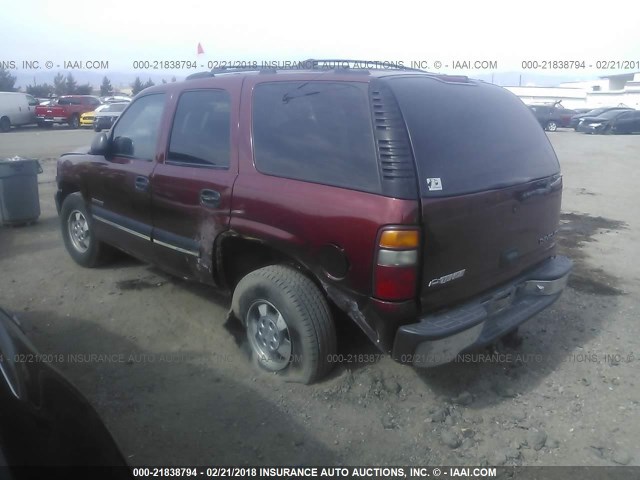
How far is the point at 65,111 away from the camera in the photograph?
91.0ft

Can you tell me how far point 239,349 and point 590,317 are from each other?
115 inches

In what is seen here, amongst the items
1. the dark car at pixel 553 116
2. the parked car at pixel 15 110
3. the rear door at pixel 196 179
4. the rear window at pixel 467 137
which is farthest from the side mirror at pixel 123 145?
the dark car at pixel 553 116

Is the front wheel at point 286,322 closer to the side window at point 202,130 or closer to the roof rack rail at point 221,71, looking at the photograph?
the side window at point 202,130

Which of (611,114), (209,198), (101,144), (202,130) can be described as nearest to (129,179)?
(101,144)

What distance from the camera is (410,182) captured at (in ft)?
9.39

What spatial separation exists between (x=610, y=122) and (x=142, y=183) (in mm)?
28495

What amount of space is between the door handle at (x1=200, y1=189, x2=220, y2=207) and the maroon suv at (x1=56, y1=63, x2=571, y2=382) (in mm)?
12

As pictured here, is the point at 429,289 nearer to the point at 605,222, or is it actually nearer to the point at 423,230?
the point at 423,230

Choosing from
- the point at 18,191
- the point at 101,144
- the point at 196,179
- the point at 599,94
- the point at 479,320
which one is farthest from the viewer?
the point at 599,94

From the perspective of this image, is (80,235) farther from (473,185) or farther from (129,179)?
(473,185)

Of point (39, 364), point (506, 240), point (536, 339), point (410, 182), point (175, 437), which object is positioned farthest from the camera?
point (536, 339)

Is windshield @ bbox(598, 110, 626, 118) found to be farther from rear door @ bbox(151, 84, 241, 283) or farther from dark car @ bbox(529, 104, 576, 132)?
rear door @ bbox(151, 84, 241, 283)

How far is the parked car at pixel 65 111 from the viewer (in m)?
27.5

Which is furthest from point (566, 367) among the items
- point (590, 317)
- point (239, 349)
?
point (239, 349)
